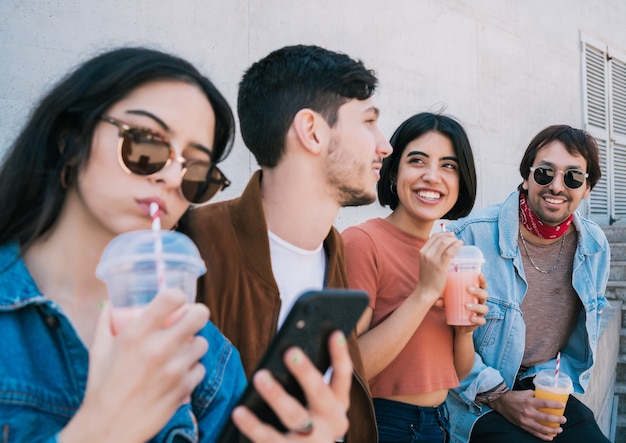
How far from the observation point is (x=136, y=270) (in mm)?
1048

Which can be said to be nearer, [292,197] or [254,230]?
[254,230]

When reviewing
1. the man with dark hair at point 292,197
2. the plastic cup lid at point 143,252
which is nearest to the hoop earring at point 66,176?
the plastic cup lid at point 143,252

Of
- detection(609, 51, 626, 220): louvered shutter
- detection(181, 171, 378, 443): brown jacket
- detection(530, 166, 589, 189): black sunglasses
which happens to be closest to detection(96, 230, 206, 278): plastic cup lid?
detection(181, 171, 378, 443): brown jacket

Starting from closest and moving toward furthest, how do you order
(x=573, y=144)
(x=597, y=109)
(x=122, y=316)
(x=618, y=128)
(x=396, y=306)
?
1. (x=122, y=316)
2. (x=396, y=306)
3. (x=573, y=144)
4. (x=597, y=109)
5. (x=618, y=128)

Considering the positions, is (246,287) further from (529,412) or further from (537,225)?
(537,225)

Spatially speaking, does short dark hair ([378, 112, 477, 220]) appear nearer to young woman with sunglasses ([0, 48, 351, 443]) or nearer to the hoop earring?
young woman with sunglasses ([0, 48, 351, 443])

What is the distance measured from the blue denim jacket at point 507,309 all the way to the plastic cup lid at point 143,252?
2.24 meters

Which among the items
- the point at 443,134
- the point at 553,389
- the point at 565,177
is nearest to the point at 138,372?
the point at 443,134

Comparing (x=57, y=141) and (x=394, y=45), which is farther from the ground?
(x=394, y=45)

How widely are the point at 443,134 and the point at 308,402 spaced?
1.84 m

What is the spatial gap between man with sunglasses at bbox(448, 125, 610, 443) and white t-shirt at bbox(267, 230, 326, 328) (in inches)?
52.0

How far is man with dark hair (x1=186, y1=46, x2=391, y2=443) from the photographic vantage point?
6.28ft

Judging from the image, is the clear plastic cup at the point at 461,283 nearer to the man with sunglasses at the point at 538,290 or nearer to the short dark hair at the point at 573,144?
the man with sunglasses at the point at 538,290

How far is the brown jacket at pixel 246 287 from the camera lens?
6.15ft
